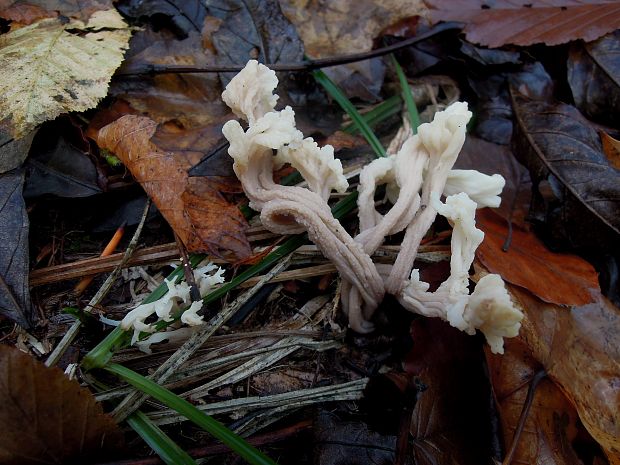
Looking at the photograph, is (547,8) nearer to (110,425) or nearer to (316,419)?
(316,419)

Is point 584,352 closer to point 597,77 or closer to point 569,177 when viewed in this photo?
point 569,177

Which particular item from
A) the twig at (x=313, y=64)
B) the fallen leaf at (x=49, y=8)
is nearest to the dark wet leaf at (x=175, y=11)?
the fallen leaf at (x=49, y=8)

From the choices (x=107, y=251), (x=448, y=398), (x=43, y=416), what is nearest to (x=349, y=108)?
(x=107, y=251)

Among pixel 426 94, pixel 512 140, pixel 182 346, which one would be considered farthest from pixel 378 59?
pixel 182 346

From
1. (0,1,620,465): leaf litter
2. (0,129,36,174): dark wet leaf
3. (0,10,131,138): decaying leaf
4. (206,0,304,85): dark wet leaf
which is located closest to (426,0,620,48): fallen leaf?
(0,1,620,465): leaf litter

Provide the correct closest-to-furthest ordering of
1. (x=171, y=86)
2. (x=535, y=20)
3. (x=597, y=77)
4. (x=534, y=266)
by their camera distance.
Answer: (x=534, y=266) → (x=171, y=86) → (x=597, y=77) → (x=535, y=20)

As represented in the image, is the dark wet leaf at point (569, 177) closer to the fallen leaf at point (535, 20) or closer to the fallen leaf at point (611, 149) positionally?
the fallen leaf at point (611, 149)
